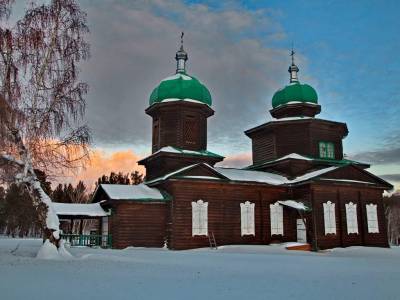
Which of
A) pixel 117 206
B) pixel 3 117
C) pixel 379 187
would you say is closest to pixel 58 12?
pixel 3 117

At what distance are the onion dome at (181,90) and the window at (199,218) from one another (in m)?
6.96

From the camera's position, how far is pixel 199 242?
22781 millimetres

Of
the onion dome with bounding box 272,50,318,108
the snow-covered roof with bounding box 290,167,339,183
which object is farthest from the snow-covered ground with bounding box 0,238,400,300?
the onion dome with bounding box 272,50,318,108

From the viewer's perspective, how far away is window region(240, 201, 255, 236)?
24203 mm

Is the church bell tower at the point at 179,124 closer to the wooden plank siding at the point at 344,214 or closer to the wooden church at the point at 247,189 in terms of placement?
the wooden church at the point at 247,189

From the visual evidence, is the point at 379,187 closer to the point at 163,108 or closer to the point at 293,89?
the point at 293,89

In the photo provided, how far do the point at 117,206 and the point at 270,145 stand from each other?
11.3m

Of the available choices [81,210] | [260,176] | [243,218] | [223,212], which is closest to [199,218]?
[223,212]

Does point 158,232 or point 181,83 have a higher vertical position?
point 181,83

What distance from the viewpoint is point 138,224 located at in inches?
898

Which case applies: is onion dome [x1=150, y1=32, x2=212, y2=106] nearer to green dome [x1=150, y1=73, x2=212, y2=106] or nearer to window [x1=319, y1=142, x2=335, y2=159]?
green dome [x1=150, y1=73, x2=212, y2=106]

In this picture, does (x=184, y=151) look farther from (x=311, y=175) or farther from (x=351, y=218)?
(x=351, y=218)

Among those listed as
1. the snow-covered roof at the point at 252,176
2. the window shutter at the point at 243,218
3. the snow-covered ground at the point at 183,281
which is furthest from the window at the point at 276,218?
the snow-covered ground at the point at 183,281

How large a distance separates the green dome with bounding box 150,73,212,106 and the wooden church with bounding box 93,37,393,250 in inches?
2.5
